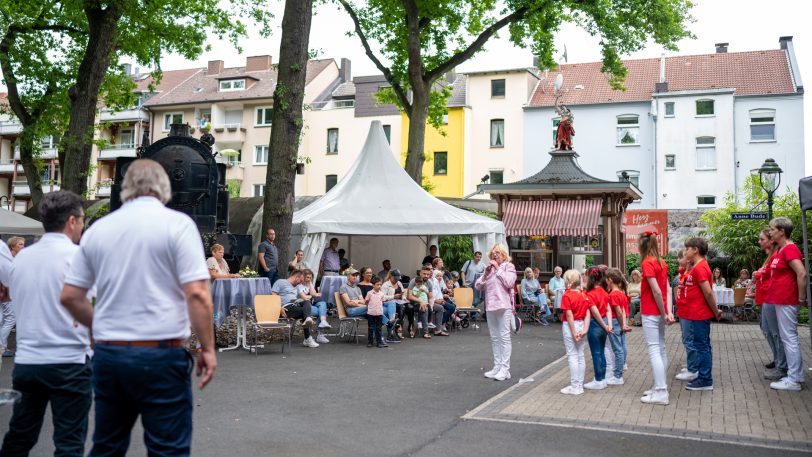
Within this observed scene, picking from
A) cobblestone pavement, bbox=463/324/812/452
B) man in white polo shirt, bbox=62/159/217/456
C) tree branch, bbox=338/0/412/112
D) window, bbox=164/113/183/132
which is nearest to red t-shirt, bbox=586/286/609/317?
cobblestone pavement, bbox=463/324/812/452

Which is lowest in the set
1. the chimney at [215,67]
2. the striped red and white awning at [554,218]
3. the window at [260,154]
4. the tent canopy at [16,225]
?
the tent canopy at [16,225]

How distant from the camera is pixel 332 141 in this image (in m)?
49.8

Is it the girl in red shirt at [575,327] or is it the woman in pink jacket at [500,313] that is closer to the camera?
the girl in red shirt at [575,327]

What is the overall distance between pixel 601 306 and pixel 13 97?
77.2 ft

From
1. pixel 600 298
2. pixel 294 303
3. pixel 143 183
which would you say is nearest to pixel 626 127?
pixel 294 303

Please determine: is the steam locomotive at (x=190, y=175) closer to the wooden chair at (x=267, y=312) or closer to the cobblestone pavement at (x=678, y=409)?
the wooden chair at (x=267, y=312)

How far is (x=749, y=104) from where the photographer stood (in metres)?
40.6

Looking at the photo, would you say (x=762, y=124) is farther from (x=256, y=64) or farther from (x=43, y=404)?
(x=43, y=404)

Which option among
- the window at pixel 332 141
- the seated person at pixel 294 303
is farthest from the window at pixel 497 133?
the seated person at pixel 294 303

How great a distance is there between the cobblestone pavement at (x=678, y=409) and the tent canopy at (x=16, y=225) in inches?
543

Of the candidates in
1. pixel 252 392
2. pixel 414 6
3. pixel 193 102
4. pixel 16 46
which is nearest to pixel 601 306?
pixel 252 392

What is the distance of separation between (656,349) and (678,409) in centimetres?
67

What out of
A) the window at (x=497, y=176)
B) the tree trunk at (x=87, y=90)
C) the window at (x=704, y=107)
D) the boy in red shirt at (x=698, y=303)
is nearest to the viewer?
the boy in red shirt at (x=698, y=303)

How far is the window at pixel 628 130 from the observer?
140 ft
